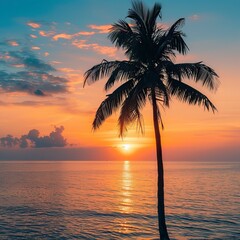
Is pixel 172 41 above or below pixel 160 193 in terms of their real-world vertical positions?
above

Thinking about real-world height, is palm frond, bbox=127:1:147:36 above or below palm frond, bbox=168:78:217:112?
above

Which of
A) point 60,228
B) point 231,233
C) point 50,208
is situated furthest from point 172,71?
point 50,208

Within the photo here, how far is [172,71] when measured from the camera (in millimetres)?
19188

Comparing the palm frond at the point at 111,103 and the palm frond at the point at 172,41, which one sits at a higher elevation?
the palm frond at the point at 172,41

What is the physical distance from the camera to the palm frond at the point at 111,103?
19281mm

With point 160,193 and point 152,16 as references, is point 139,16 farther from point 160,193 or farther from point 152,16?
point 160,193

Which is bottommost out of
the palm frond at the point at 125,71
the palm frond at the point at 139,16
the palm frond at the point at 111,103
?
the palm frond at the point at 111,103

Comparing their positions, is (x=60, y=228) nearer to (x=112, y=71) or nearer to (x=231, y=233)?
(x=231, y=233)

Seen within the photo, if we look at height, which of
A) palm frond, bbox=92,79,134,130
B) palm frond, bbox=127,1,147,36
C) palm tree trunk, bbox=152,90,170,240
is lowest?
palm tree trunk, bbox=152,90,170,240

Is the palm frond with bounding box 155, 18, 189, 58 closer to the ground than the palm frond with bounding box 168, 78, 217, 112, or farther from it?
farther from it

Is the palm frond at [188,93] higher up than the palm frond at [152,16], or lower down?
lower down

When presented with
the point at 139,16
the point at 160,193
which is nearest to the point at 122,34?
the point at 139,16

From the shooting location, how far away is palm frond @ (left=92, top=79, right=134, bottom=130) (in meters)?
Result: 19.3

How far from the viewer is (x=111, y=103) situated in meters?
19.4
